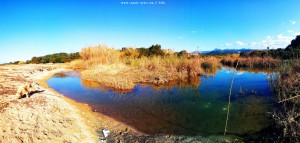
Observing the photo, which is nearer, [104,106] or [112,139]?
[112,139]

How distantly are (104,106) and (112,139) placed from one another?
3.05 m

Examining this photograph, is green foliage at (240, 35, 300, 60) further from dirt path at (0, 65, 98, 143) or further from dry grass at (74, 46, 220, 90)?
dirt path at (0, 65, 98, 143)

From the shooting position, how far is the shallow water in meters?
5.50

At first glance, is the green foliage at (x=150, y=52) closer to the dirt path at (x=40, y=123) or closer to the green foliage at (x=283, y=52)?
the green foliage at (x=283, y=52)

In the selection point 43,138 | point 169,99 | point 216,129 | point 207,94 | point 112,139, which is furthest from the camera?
point 207,94

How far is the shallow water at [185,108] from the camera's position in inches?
217

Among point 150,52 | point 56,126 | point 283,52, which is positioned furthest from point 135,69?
point 283,52

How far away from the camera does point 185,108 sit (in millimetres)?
7121

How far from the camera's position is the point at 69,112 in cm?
621

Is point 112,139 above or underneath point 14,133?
underneath

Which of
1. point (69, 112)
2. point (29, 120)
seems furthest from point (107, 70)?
point (29, 120)

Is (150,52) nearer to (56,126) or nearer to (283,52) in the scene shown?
(283,52)

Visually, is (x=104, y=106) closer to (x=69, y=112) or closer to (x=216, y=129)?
Result: (x=69, y=112)

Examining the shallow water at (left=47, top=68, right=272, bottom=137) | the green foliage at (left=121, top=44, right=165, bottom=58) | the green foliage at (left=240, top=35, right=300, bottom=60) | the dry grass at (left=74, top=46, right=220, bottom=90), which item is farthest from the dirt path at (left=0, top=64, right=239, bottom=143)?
the green foliage at (left=121, top=44, right=165, bottom=58)
